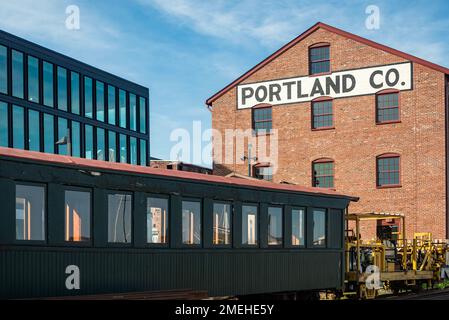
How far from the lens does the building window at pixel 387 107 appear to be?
122 ft

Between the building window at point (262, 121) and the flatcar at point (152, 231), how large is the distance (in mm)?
21665

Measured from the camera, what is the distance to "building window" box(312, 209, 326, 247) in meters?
18.0

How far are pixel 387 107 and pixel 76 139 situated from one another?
18.6 m

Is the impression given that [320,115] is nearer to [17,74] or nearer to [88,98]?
[88,98]

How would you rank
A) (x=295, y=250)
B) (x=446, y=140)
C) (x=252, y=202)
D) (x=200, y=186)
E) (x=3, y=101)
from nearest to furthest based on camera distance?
(x=200, y=186)
(x=252, y=202)
(x=295, y=250)
(x=446, y=140)
(x=3, y=101)

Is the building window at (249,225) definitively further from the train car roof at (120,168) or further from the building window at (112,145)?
the building window at (112,145)

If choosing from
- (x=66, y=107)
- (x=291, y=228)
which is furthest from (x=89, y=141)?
(x=291, y=228)

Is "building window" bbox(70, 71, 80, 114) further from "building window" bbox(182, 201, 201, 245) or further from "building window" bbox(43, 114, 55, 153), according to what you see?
"building window" bbox(182, 201, 201, 245)

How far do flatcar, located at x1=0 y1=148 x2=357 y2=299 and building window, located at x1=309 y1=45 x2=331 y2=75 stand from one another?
21.1 metres

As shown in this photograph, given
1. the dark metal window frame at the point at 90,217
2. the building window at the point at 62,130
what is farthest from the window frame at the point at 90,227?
the building window at the point at 62,130

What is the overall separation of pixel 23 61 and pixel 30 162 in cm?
2929

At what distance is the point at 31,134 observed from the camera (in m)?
40.3
